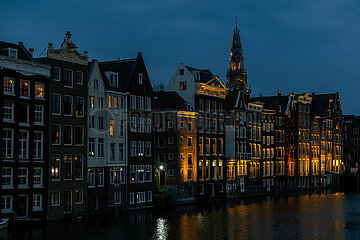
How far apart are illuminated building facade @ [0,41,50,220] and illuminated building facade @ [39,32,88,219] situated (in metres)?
1.20

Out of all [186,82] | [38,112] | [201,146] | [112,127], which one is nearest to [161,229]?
[38,112]

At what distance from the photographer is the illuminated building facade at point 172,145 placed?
86.3 m

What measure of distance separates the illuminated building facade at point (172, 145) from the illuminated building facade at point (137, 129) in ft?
20.2

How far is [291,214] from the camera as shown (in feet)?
246

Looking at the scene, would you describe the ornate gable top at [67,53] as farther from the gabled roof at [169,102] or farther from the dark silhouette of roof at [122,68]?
the gabled roof at [169,102]

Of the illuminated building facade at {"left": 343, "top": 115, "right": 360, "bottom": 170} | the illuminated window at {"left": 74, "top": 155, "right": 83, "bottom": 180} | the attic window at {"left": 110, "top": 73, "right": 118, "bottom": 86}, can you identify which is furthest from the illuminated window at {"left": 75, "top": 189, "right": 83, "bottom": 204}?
the illuminated building facade at {"left": 343, "top": 115, "right": 360, "bottom": 170}

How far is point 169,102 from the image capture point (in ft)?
288

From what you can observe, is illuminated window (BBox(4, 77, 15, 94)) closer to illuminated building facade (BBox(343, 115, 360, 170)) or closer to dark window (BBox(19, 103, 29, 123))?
dark window (BBox(19, 103, 29, 123))

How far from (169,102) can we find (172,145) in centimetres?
651

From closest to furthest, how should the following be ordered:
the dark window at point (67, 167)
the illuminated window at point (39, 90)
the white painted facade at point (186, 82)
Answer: the illuminated window at point (39, 90), the dark window at point (67, 167), the white painted facade at point (186, 82)

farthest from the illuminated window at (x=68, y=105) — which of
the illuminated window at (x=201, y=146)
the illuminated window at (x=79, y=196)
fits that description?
the illuminated window at (x=201, y=146)

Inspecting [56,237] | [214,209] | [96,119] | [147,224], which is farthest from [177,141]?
[56,237]

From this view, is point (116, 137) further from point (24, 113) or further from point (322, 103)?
point (322, 103)

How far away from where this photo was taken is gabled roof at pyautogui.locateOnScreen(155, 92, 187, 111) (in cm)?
8731
